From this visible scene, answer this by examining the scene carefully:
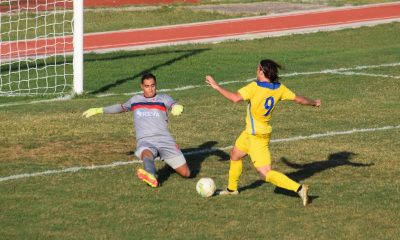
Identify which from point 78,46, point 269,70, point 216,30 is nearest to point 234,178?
point 269,70

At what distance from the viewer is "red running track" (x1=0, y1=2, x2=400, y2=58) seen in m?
25.9

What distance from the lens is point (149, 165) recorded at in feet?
41.0

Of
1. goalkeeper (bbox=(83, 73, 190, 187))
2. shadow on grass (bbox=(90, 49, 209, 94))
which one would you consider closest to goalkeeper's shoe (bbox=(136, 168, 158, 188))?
goalkeeper (bbox=(83, 73, 190, 187))

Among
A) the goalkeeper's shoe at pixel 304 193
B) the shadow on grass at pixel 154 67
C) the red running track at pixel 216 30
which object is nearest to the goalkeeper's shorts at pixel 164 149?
the goalkeeper's shoe at pixel 304 193

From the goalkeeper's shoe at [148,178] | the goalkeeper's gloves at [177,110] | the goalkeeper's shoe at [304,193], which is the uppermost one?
the goalkeeper's gloves at [177,110]

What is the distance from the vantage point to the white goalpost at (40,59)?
1952cm

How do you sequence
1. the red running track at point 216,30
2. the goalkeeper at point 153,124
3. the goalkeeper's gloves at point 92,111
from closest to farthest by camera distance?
the goalkeeper's gloves at point 92,111, the goalkeeper at point 153,124, the red running track at point 216,30

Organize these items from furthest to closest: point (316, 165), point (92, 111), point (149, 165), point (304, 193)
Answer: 1. point (316, 165)
2. point (92, 111)
3. point (149, 165)
4. point (304, 193)

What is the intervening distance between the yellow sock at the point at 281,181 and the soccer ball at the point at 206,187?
0.58m

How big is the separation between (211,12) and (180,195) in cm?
2158

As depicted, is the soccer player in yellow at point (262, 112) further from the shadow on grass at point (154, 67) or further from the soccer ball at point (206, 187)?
the shadow on grass at point (154, 67)

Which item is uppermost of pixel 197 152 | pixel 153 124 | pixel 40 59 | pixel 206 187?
pixel 153 124

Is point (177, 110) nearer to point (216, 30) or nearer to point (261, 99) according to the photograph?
point (261, 99)

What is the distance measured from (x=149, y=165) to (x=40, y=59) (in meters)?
11.8
